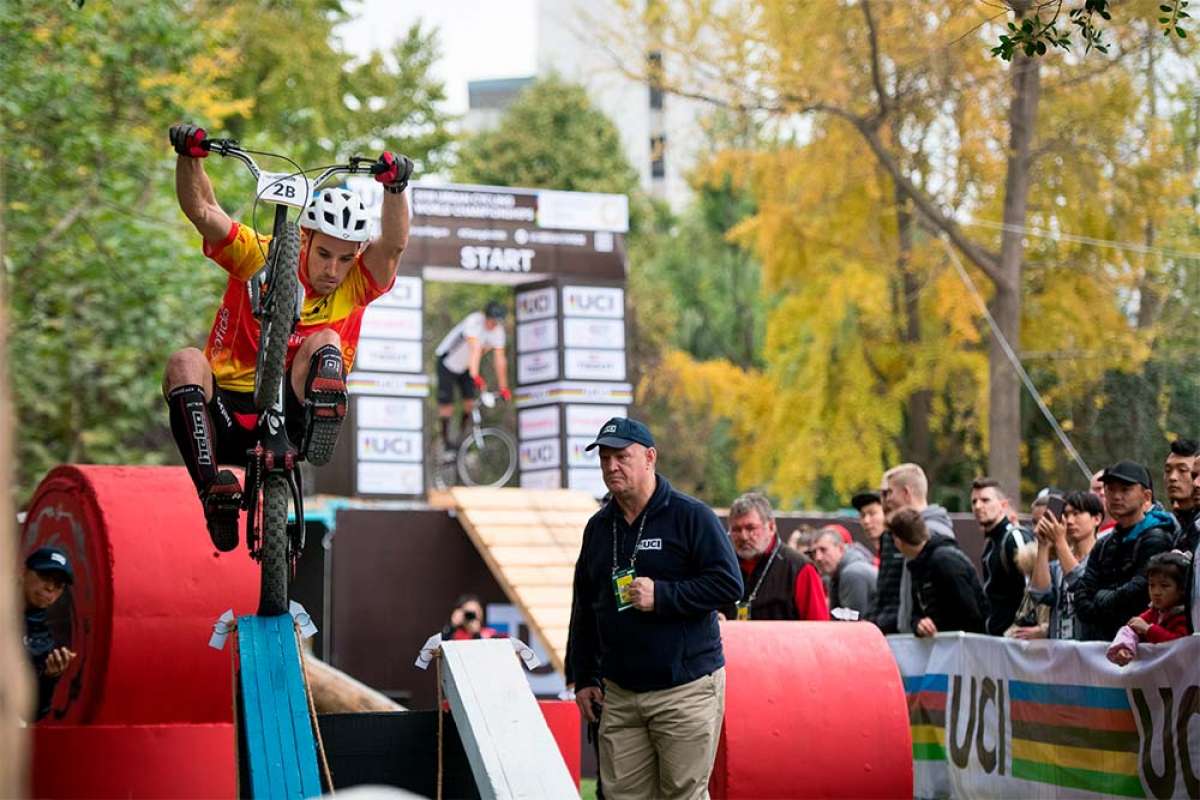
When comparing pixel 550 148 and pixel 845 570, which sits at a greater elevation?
pixel 550 148

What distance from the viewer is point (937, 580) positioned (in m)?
11.1

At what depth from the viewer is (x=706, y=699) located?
24.3ft

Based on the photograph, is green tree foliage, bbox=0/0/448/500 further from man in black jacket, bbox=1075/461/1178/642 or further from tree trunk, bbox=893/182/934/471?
man in black jacket, bbox=1075/461/1178/642

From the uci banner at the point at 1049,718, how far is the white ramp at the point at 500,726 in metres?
3.23

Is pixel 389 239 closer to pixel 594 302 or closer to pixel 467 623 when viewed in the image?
pixel 467 623

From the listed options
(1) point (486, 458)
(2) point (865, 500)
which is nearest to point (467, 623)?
(2) point (865, 500)

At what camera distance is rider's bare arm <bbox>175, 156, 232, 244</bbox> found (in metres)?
7.37

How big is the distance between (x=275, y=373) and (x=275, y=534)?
700 mm

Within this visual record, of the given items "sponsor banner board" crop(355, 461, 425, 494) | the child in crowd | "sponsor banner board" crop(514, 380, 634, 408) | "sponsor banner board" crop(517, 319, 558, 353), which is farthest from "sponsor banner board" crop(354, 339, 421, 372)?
the child in crowd

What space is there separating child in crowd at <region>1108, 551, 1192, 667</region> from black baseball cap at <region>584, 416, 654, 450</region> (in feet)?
8.56

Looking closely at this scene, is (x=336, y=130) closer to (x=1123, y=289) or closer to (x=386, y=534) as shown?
(x=1123, y=289)

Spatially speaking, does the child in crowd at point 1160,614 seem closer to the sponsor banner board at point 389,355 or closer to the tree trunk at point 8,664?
the tree trunk at point 8,664

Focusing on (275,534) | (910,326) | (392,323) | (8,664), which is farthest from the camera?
(910,326)

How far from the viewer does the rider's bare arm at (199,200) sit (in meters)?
7.37
